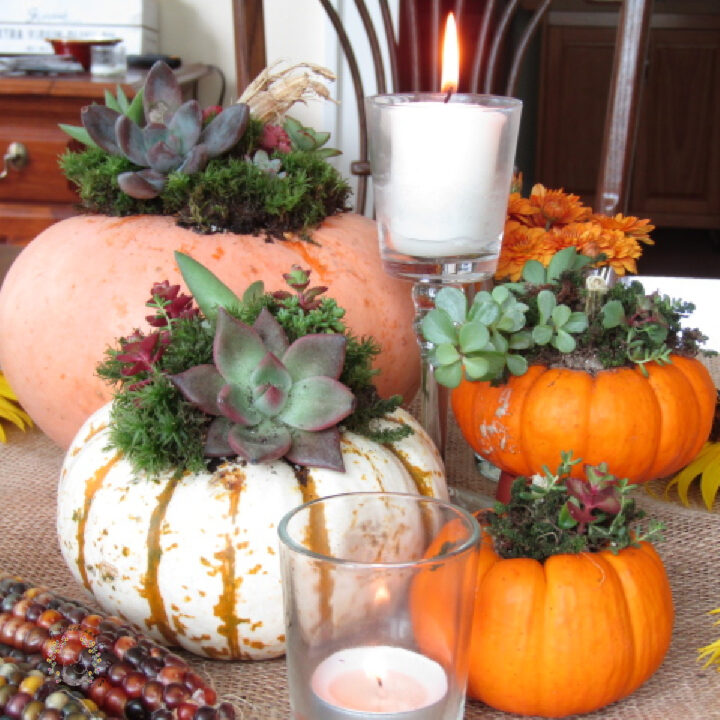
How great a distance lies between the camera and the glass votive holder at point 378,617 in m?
0.48

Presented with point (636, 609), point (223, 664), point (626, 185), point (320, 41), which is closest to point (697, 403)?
point (636, 609)

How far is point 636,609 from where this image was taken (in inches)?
22.7

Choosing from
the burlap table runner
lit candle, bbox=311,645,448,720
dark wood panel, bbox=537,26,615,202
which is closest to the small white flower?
the burlap table runner

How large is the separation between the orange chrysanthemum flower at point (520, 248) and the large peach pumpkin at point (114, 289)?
0.37 feet

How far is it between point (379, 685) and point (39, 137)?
1579 millimetres

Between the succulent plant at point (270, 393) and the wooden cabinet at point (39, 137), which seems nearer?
the succulent plant at point (270, 393)

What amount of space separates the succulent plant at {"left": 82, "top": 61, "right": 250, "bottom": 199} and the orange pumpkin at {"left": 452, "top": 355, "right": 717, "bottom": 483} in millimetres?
298

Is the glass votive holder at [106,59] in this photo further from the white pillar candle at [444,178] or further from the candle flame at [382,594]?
the candle flame at [382,594]

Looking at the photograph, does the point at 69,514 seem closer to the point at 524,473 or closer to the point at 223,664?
the point at 223,664

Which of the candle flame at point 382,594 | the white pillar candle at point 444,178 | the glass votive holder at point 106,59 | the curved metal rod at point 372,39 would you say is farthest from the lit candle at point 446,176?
the glass votive holder at point 106,59

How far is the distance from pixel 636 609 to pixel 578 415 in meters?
0.20

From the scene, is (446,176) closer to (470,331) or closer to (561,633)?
(470,331)

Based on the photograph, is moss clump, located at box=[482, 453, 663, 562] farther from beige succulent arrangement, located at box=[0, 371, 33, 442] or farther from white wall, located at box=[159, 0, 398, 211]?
white wall, located at box=[159, 0, 398, 211]

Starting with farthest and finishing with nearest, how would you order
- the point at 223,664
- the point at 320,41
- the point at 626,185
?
the point at 320,41 < the point at 626,185 < the point at 223,664
